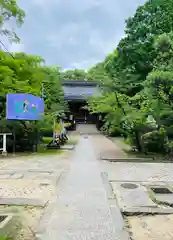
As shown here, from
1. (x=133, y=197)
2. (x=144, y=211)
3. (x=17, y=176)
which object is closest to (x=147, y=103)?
(x=17, y=176)

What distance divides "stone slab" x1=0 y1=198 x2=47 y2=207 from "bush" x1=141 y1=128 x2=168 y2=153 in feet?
26.0

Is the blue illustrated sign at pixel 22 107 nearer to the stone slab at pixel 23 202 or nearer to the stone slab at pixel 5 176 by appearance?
the stone slab at pixel 5 176

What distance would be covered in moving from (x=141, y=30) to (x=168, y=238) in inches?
760

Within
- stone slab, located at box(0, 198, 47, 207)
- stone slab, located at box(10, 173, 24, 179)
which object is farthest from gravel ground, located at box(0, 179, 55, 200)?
stone slab, located at box(10, 173, 24, 179)

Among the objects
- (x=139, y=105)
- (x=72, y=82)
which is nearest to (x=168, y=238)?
(x=139, y=105)

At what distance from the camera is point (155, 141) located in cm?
1266

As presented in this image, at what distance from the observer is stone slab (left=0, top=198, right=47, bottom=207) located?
5355 millimetres

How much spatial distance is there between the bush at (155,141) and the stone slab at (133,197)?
224 inches

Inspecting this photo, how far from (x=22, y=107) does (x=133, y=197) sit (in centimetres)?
860

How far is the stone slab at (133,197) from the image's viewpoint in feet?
18.1

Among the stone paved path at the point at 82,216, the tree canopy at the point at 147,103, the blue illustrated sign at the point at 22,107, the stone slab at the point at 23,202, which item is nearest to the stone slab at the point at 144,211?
the stone paved path at the point at 82,216

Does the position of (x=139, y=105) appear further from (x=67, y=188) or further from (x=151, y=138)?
(x=67, y=188)

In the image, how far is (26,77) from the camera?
16531mm

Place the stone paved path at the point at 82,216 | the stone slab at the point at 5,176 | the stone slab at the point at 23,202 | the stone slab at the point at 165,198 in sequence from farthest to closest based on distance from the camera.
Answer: the stone slab at the point at 5,176
the stone slab at the point at 165,198
the stone slab at the point at 23,202
the stone paved path at the point at 82,216
